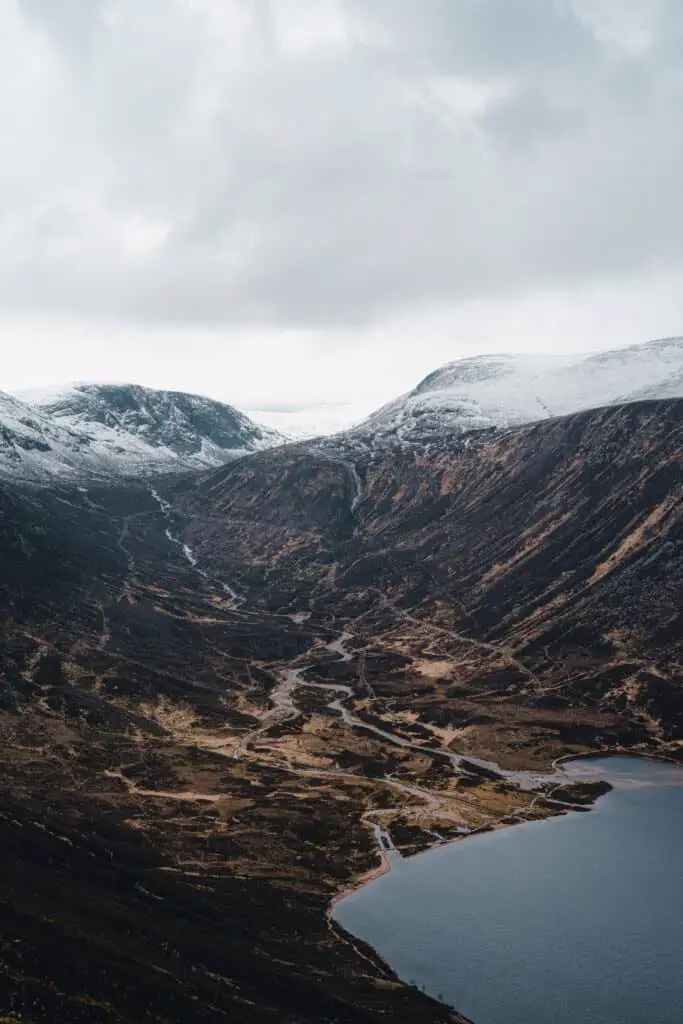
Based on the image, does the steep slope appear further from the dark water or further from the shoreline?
the dark water

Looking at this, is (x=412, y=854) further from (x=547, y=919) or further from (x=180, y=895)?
(x=180, y=895)

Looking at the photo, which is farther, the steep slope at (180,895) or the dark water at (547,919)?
the dark water at (547,919)

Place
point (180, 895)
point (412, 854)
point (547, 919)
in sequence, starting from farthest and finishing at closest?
point (412, 854) < point (547, 919) < point (180, 895)

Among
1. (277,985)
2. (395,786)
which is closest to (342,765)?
(395,786)

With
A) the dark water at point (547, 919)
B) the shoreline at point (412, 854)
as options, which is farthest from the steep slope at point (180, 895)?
the dark water at point (547, 919)

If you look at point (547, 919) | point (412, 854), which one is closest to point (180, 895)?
point (412, 854)

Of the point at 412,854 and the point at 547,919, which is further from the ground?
the point at 547,919

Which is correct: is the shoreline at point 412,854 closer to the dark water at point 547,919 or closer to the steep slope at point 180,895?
the dark water at point 547,919

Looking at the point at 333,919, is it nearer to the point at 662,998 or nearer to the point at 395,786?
the point at 662,998
